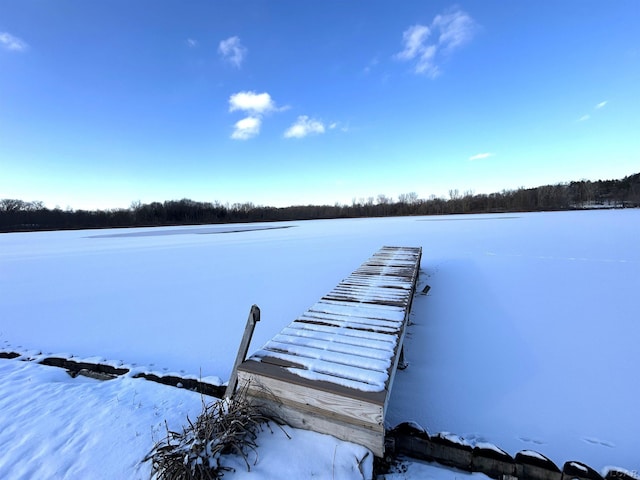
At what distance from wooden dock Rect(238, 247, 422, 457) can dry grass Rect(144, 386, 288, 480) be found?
0.40 feet

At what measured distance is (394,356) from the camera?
1.76 m

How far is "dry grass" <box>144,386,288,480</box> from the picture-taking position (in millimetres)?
1204

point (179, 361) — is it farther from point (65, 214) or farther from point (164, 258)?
point (65, 214)

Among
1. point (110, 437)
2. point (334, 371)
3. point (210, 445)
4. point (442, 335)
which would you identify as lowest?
point (442, 335)

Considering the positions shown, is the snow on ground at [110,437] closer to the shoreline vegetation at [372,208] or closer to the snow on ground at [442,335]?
the snow on ground at [442,335]

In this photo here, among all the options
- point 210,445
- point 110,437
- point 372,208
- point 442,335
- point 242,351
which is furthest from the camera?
point 372,208

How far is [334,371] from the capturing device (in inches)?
63.1

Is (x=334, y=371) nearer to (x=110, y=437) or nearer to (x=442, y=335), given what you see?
(x=110, y=437)

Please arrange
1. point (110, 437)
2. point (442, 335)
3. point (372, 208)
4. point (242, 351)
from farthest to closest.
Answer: point (372, 208)
point (442, 335)
point (242, 351)
point (110, 437)

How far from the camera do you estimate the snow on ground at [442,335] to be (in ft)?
5.67

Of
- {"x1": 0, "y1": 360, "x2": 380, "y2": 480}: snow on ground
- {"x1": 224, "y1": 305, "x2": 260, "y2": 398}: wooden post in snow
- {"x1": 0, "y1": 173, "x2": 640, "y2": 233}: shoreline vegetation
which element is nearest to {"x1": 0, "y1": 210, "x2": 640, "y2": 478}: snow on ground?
{"x1": 0, "y1": 360, "x2": 380, "y2": 480}: snow on ground

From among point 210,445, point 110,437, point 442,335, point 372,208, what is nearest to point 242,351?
point 210,445

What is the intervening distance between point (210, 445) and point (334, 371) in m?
0.69

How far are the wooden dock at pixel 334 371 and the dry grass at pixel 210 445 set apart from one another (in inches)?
4.8
